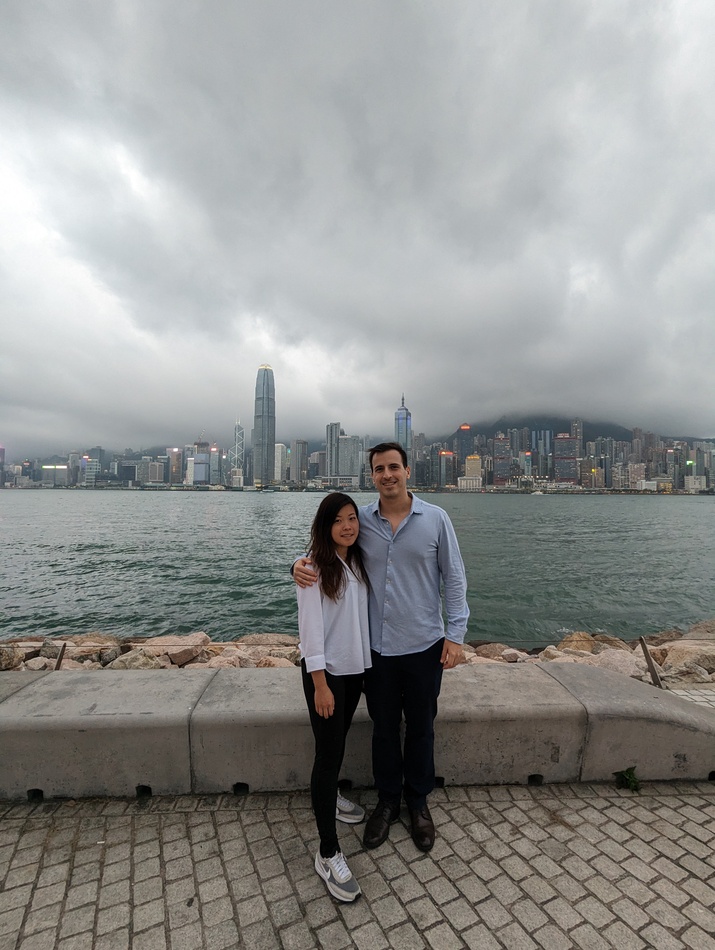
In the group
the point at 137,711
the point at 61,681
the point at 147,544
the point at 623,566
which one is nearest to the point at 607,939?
the point at 137,711

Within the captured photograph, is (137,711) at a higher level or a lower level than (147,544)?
higher

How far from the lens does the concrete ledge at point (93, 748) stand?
2.96 m

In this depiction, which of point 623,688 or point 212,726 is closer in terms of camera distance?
point 212,726

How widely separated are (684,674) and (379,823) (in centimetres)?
582

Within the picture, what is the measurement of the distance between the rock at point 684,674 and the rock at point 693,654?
0.64 feet

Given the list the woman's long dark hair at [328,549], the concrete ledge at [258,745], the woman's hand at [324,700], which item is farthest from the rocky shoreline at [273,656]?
the woman's long dark hair at [328,549]

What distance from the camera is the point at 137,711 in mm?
3105

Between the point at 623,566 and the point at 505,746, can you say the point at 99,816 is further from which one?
the point at 623,566

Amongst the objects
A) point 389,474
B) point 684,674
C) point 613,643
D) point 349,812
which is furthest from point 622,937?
point 613,643

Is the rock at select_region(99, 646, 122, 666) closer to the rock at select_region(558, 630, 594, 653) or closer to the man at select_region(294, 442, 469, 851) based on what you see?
the man at select_region(294, 442, 469, 851)

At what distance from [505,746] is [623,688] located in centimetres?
118

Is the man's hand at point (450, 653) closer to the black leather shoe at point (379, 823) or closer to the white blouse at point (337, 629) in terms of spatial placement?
the white blouse at point (337, 629)

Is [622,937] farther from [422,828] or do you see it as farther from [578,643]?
[578,643]

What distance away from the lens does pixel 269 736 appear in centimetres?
312
